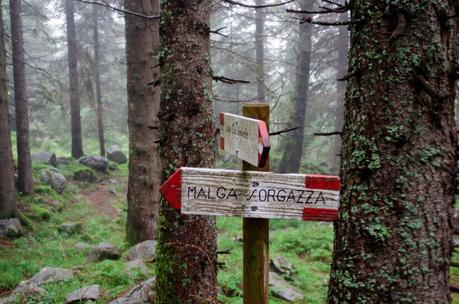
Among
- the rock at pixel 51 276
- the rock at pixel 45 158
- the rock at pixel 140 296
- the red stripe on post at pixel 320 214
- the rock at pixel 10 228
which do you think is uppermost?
the red stripe on post at pixel 320 214

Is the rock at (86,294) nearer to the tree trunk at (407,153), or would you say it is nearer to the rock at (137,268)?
the rock at (137,268)

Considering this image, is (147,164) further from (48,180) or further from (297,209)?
(48,180)

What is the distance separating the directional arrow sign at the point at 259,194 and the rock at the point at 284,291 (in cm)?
412

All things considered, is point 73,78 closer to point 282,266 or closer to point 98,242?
point 98,242

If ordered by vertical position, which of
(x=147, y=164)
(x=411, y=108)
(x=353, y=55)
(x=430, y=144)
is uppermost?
(x=353, y=55)

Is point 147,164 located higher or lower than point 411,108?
lower

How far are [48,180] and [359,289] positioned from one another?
15.2 metres

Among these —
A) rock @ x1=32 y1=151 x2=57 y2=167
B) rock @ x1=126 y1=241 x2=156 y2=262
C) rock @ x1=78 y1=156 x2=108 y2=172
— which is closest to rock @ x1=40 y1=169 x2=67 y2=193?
A: rock @ x1=32 y1=151 x2=57 y2=167

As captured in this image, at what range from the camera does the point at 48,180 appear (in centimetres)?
1530

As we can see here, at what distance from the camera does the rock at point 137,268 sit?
245 inches

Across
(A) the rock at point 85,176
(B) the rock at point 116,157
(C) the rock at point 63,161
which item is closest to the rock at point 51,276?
(A) the rock at point 85,176

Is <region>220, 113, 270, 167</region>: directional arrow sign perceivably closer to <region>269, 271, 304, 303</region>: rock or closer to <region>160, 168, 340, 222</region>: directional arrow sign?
<region>160, 168, 340, 222</region>: directional arrow sign

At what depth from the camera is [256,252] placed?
2.36 m

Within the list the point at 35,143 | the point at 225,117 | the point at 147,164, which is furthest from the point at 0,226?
the point at 35,143
